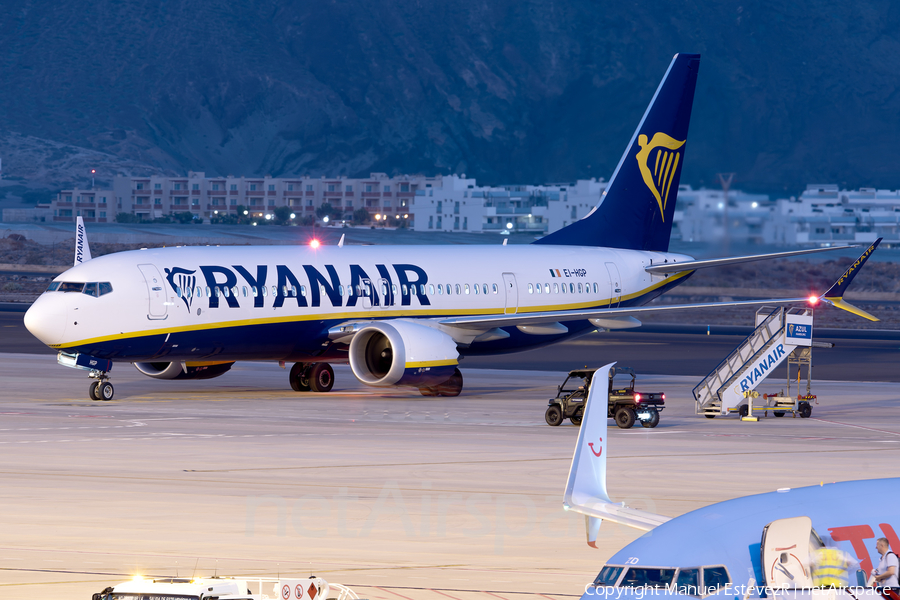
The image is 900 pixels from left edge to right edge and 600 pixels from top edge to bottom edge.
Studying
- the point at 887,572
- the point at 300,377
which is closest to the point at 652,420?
the point at 300,377

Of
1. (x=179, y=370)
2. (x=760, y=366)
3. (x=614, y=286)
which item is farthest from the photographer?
(x=614, y=286)

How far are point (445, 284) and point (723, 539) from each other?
3343 cm

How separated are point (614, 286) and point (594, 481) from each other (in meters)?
35.4

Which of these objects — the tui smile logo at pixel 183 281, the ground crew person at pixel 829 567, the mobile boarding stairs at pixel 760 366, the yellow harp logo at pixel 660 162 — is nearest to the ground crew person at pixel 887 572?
the ground crew person at pixel 829 567

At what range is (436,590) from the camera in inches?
597

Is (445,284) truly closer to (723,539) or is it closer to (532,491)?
(532,491)

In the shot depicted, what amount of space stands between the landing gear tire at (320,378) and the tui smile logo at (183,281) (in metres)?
6.01

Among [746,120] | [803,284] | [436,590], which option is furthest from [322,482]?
[746,120]

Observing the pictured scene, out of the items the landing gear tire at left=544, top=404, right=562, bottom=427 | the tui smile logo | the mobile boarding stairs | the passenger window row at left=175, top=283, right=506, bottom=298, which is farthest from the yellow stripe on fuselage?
the mobile boarding stairs

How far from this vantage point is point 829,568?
9.38 m

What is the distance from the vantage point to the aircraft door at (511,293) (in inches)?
1738

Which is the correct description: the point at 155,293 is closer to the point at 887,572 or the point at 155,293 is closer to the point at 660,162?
the point at 660,162

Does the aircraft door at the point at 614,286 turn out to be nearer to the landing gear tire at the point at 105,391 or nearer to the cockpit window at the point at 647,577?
the landing gear tire at the point at 105,391

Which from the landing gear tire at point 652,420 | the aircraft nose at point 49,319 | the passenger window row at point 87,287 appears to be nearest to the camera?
the landing gear tire at point 652,420
